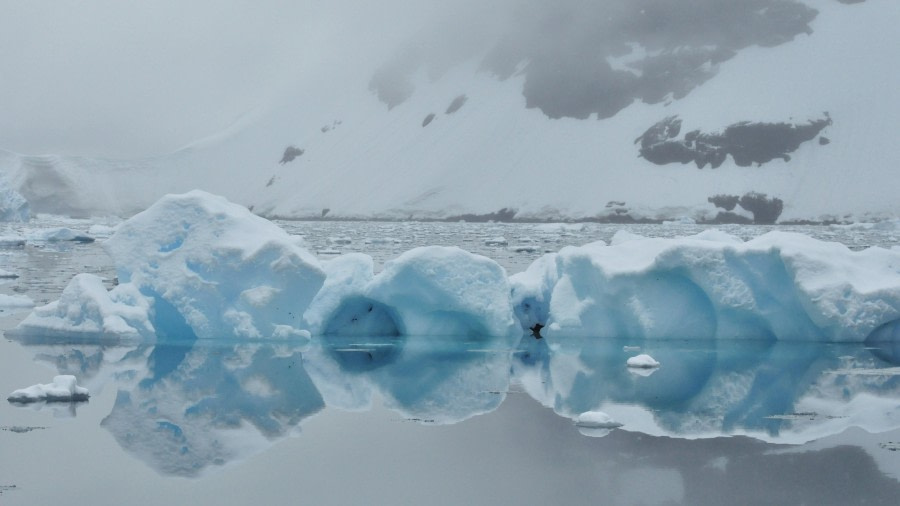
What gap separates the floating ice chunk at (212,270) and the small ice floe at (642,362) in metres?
3.93

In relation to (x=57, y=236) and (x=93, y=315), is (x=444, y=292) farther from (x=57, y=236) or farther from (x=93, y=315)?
(x=57, y=236)

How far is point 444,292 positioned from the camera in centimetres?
1282

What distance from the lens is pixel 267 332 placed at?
1267 centimetres

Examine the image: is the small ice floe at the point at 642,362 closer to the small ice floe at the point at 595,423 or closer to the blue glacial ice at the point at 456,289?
the blue glacial ice at the point at 456,289

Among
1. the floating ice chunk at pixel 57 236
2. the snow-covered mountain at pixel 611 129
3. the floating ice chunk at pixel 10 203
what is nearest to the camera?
the floating ice chunk at pixel 57 236

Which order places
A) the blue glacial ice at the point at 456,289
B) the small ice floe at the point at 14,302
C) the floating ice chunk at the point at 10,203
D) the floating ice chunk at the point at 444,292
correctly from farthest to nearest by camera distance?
the floating ice chunk at the point at 10,203
the small ice floe at the point at 14,302
the floating ice chunk at the point at 444,292
the blue glacial ice at the point at 456,289

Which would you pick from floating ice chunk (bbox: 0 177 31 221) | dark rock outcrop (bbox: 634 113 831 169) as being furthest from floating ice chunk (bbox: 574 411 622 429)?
dark rock outcrop (bbox: 634 113 831 169)

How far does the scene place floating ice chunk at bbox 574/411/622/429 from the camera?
25.4 ft

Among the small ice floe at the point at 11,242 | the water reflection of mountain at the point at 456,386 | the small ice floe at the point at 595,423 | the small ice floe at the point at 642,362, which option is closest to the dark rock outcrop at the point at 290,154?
the small ice floe at the point at 11,242

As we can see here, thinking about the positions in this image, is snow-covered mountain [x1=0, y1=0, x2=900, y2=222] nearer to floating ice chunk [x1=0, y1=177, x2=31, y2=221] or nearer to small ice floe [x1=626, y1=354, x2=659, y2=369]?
floating ice chunk [x1=0, y1=177, x2=31, y2=221]

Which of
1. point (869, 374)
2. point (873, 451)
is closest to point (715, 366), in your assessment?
point (869, 374)

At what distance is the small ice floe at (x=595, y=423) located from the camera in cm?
768

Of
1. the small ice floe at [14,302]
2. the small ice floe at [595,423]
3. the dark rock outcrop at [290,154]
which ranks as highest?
the dark rock outcrop at [290,154]

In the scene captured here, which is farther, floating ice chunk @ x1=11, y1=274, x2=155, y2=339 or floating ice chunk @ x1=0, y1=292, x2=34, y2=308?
floating ice chunk @ x1=0, y1=292, x2=34, y2=308
